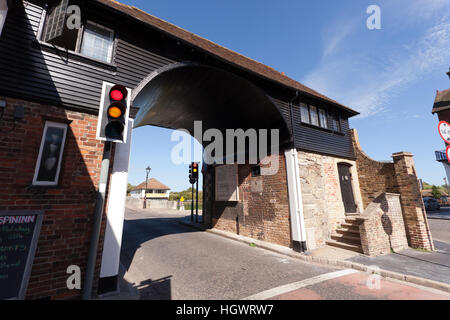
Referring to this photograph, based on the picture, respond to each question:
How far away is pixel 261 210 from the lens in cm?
887

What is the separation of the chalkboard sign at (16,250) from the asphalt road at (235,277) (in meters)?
2.04

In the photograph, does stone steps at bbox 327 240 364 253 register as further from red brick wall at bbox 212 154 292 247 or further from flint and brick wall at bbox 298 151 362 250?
red brick wall at bbox 212 154 292 247

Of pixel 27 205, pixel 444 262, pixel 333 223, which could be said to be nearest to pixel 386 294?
pixel 444 262

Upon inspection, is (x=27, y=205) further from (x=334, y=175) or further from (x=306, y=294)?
(x=334, y=175)

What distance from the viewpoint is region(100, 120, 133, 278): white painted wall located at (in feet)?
13.2

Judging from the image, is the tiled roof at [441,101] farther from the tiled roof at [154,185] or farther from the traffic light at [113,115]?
the tiled roof at [154,185]

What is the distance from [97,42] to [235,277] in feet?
23.2

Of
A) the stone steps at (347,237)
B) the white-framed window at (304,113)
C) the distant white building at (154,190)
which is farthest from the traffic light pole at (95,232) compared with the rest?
the distant white building at (154,190)

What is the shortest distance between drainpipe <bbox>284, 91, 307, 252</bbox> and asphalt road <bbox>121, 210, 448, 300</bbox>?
88 cm

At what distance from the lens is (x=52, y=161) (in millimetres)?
3869

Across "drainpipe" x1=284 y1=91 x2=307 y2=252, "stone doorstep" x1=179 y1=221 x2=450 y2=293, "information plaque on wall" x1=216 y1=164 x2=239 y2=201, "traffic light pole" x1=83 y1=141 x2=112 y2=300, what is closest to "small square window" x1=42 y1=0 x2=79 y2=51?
"traffic light pole" x1=83 y1=141 x2=112 y2=300

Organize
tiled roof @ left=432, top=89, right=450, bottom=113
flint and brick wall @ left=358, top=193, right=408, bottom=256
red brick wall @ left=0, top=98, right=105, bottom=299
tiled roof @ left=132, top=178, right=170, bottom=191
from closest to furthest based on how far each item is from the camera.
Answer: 1. red brick wall @ left=0, top=98, right=105, bottom=299
2. flint and brick wall @ left=358, top=193, right=408, bottom=256
3. tiled roof @ left=432, top=89, right=450, bottom=113
4. tiled roof @ left=132, top=178, right=170, bottom=191

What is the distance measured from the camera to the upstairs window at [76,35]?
411 cm

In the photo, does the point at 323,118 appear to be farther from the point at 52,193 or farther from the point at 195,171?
the point at 52,193
